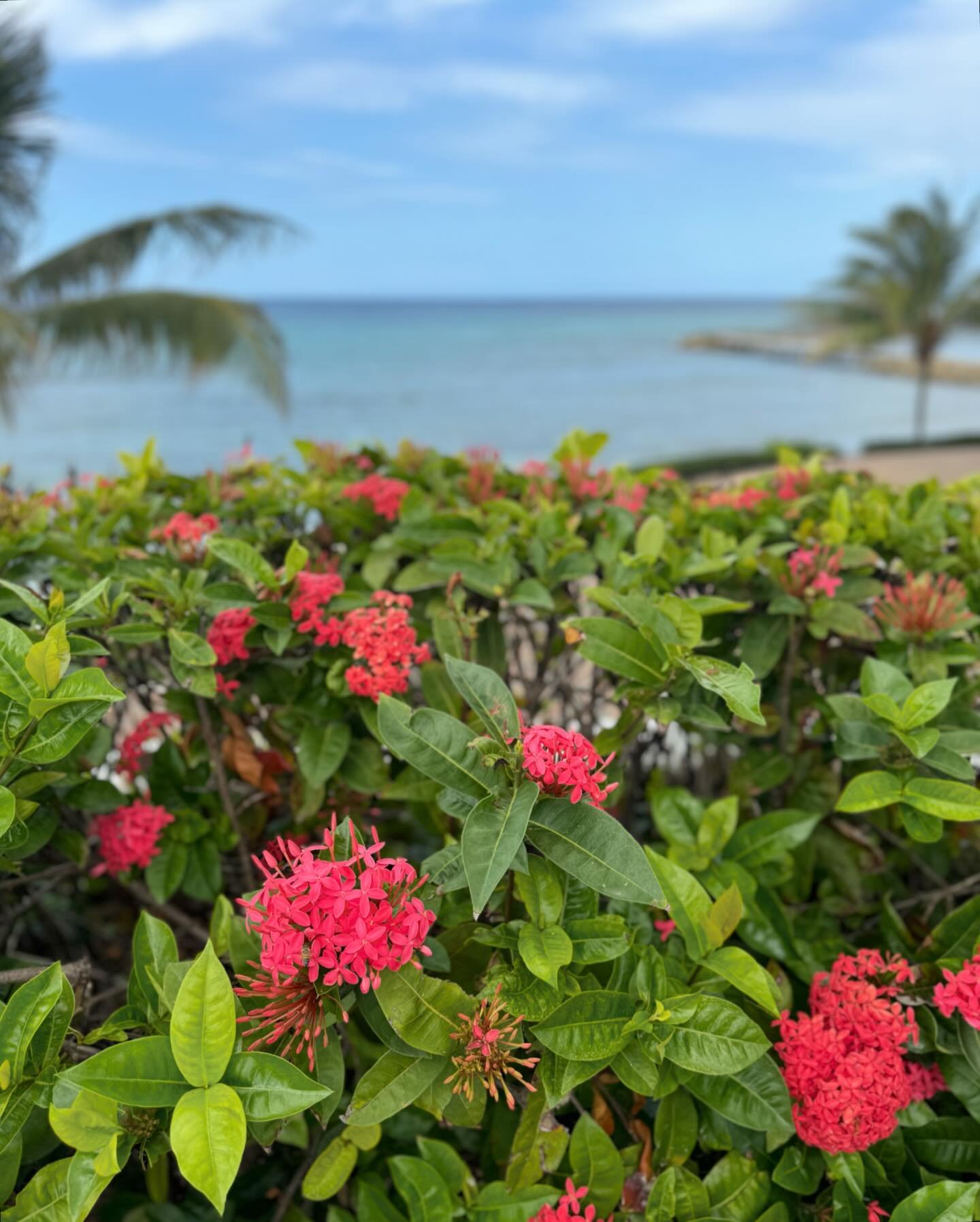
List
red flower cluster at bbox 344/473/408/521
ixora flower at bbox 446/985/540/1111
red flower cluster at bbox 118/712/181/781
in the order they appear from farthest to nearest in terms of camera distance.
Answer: red flower cluster at bbox 344/473/408/521, red flower cluster at bbox 118/712/181/781, ixora flower at bbox 446/985/540/1111

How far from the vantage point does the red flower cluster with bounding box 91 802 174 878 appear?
4.41 ft

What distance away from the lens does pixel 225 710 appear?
1.40m

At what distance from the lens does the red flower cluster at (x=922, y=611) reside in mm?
1399

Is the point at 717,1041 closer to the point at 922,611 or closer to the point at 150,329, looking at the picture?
the point at 922,611

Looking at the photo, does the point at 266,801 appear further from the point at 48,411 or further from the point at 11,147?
the point at 48,411

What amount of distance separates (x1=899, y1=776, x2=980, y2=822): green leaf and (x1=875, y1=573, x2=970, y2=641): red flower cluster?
325 mm

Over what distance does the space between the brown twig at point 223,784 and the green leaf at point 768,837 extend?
745mm

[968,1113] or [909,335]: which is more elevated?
[909,335]

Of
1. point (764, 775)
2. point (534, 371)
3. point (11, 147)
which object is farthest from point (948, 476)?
point (534, 371)

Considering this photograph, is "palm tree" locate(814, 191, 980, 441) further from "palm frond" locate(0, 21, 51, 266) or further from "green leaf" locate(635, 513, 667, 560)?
"green leaf" locate(635, 513, 667, 560)

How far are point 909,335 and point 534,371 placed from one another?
97.9 ft

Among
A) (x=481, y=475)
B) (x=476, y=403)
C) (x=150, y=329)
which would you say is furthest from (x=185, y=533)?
(x=476, y=403)

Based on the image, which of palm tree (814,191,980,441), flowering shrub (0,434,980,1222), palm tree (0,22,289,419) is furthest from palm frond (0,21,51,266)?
palm tree (814,191,980,441)

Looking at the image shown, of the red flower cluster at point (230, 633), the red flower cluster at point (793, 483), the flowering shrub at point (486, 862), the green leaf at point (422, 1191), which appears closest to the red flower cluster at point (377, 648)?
the flowering shrub at point (486, 862)
